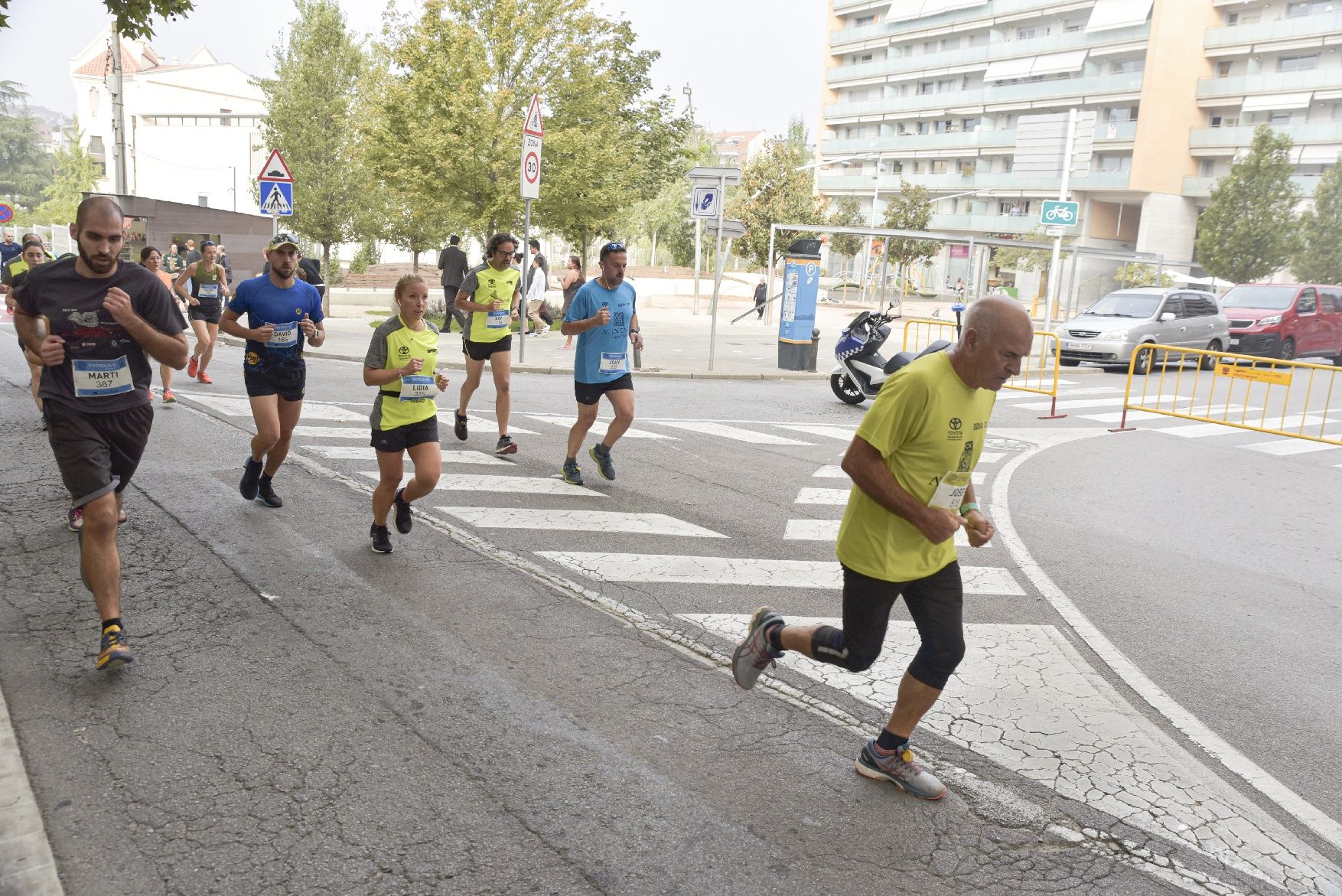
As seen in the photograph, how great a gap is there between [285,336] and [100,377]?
2422 mm

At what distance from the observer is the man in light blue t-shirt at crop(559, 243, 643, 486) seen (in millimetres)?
8227

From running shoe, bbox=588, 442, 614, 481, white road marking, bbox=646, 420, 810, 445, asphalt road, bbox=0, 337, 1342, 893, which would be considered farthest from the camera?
white road marking, bbox=646, 420, 810, 445

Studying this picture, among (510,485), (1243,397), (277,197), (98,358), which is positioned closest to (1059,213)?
(1243,397)

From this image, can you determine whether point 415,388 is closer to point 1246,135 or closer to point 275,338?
point 275,338

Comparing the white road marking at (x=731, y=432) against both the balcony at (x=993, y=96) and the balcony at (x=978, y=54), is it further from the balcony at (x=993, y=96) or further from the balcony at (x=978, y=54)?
the balcony at (x=978, y=54)

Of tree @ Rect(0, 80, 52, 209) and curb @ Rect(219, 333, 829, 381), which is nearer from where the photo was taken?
curb @ Rect(219, 333, 829, 381)

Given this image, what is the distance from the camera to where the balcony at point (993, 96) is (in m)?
57.8

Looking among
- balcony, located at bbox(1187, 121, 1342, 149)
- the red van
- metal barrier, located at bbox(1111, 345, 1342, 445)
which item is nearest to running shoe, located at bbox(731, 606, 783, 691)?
metal barrier, located at bbox(1111, 345, 1342, 445)

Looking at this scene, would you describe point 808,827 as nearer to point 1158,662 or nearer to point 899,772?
point 899,772

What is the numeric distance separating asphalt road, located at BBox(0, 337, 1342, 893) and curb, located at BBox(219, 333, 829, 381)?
9026mm

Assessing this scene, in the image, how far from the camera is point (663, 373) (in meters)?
18.2

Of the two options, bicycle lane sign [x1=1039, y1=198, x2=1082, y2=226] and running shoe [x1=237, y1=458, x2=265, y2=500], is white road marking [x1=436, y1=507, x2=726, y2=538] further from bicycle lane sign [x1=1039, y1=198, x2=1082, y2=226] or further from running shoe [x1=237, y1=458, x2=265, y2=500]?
bicycle lane sign [x1=1039, y1=198, x2=1082, y2=226]

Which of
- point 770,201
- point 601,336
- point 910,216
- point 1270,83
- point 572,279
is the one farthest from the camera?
point 910,216

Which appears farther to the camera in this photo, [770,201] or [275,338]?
[770,201]
